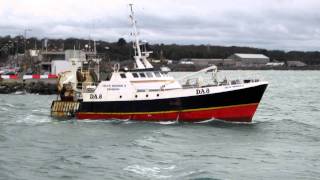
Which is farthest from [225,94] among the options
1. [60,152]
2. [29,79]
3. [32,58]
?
[32,58]

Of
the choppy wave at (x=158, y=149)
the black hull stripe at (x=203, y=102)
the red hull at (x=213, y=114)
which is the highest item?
the black hull stripe at (x=203, y=102)

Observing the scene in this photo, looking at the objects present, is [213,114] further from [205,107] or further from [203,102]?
[203,102]

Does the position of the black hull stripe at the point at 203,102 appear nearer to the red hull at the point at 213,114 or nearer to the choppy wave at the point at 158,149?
the red hull at the point at 213,114

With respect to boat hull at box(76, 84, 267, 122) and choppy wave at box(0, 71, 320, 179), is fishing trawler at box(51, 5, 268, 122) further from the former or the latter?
choppy wave at box(0, 71, 320, 179)

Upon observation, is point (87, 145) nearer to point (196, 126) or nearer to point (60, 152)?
point (60, 152)

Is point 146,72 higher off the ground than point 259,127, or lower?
higher

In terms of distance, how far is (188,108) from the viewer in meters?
35.0

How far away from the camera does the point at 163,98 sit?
35.0 meters

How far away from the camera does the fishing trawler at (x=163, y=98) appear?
3462cm

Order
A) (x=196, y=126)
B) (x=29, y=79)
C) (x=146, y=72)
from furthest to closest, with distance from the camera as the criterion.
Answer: (x=29, y=79), (x=146, y=72), (x=196, y=126)

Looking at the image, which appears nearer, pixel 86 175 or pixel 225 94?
pixel 86 175

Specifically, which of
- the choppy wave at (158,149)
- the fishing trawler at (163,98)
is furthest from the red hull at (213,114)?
the choppy wave at (158,149)

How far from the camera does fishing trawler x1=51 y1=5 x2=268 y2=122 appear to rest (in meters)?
34.6

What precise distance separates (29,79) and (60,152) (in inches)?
2247
